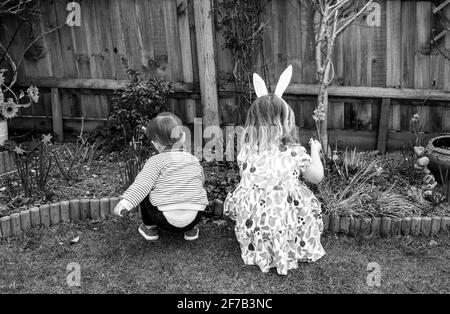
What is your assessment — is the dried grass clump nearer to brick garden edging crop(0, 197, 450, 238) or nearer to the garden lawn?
brick garden edging crop(0, 197, 450, 238)

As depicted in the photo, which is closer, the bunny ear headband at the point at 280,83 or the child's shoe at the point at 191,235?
the bunny ear headband at the point at 280,83

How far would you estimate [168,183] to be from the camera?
3646mm

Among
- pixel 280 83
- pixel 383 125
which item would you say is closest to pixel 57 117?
pixel 280 83

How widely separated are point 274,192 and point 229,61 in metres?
2.06

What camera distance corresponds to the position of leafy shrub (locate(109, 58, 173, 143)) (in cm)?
501

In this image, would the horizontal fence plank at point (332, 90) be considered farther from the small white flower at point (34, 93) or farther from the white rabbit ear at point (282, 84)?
the white rabbit ear at point (282, 84)

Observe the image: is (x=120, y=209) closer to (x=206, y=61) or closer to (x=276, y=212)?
(x=276, y=212)

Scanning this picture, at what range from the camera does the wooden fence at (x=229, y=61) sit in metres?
4.97

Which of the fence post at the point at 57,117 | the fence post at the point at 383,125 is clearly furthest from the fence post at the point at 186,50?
the fence post at the point at 383,125

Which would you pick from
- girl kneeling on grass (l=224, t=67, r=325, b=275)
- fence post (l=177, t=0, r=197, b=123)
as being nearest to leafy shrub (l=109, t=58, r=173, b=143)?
fence post (l=177, t=0, r=197, b=123)

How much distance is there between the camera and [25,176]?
4.19 meters

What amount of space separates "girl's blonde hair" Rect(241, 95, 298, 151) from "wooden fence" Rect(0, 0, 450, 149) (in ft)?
5.12

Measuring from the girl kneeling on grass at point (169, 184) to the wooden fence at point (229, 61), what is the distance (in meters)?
1.45

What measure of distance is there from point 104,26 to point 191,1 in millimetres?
968
